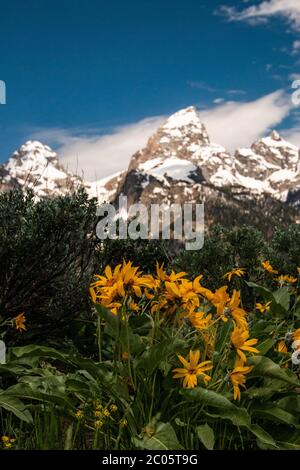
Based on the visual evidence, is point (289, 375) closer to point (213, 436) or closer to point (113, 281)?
point (213, 436)

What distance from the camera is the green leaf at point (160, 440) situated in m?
3.26

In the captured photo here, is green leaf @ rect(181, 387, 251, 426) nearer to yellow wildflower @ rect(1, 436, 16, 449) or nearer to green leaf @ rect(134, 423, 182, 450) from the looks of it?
green leaf @ rect(134, 423, 182, 450)

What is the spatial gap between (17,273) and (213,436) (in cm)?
304

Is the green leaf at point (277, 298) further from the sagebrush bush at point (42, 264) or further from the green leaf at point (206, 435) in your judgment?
the sagebrush bush at point (42, 264)

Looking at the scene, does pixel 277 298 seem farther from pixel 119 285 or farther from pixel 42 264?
pixel 42 264

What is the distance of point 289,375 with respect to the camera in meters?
3.92

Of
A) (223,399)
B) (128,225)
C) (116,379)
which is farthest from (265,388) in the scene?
(128,225)

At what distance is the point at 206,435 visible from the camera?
3375 millimetres

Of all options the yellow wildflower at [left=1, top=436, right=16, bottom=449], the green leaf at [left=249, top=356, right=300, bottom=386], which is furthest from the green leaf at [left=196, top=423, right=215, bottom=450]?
the yellow wildflower at [left=1, top=436, right=16, bottom=449]

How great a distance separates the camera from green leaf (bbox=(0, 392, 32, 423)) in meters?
3.72

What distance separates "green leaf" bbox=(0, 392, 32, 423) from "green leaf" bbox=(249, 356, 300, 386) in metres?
1.62

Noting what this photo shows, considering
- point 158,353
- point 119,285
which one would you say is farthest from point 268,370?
point 119,285

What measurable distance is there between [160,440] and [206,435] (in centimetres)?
30

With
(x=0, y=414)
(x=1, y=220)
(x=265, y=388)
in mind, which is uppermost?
(x=1, y=220)
